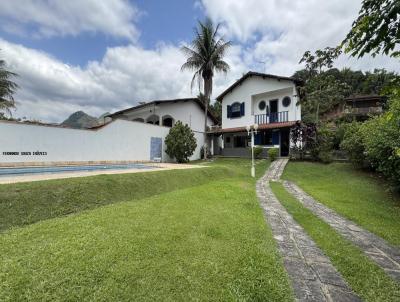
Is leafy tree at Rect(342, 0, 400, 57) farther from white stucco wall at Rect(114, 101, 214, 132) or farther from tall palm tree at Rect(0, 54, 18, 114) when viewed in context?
tall palm tree at Rect(0, 54, 18, 114)

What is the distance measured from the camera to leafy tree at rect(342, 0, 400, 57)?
218cm

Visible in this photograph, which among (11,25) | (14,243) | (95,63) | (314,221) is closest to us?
(14,243)

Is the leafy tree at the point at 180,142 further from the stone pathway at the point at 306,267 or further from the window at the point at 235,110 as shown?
the stone pathway at the point at 306,267

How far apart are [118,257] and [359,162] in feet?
47.9

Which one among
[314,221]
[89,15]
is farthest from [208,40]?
[314,221]

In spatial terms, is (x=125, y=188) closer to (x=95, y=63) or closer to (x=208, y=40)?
(x=95, y=63)

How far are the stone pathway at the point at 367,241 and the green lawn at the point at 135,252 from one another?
1574mm

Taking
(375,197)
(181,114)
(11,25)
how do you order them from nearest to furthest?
1. (375,197)
2. (11,25)
3. (181,114)

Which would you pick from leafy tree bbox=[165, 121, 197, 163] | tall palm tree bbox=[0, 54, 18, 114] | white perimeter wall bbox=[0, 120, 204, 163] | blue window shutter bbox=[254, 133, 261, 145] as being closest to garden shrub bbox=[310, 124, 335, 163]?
blue window shutter bbox=[254, 133, 261, 145]

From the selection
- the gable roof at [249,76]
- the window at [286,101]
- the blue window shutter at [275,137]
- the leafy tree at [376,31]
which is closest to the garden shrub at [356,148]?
the blue window shutter at [275,137]

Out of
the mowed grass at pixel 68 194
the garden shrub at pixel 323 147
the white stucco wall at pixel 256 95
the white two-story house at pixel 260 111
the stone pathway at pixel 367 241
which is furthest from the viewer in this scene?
the white two-story house at pixel 260 111

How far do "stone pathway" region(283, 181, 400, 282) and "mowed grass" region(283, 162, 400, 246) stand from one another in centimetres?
25

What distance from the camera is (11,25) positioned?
1005 centimetres

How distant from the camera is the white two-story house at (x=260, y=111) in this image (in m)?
19.8
